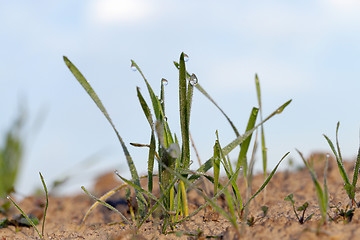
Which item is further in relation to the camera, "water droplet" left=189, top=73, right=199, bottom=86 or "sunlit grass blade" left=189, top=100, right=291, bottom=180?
"water droplet" left=189, top=73, right=199, bottom=86

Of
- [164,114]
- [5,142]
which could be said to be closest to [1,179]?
[5,142]

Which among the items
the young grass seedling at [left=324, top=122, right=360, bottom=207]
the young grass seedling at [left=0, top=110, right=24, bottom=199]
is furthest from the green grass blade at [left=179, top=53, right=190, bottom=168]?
the young grass seedling at [left=0, top=110, right=24, bottom=199]

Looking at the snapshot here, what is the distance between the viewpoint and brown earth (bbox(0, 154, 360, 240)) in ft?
4.20

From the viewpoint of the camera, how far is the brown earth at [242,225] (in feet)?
4.20

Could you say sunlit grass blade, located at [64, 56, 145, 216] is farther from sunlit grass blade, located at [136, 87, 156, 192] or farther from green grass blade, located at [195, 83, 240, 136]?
green grass blade, located at [195, 83, 240, 136]

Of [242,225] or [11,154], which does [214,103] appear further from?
[11,154]

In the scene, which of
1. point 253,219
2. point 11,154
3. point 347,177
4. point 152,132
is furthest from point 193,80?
point 11,154

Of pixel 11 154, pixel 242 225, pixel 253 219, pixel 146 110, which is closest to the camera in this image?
pixel 242 225

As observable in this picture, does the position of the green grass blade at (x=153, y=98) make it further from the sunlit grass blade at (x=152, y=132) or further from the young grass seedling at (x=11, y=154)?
the young grass seedling at (x=11, y=154)

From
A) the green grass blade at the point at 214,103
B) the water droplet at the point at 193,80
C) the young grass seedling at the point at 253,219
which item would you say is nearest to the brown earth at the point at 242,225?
the young grass seedling at the point at 253,219

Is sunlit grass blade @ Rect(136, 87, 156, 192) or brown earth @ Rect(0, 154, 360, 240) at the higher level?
sunlit grass blade @ Rect(136, 87, 156, 192)

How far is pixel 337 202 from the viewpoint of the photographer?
1.91 meters

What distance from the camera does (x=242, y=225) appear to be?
1252 mm

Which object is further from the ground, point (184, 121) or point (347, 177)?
point (184, 121)
